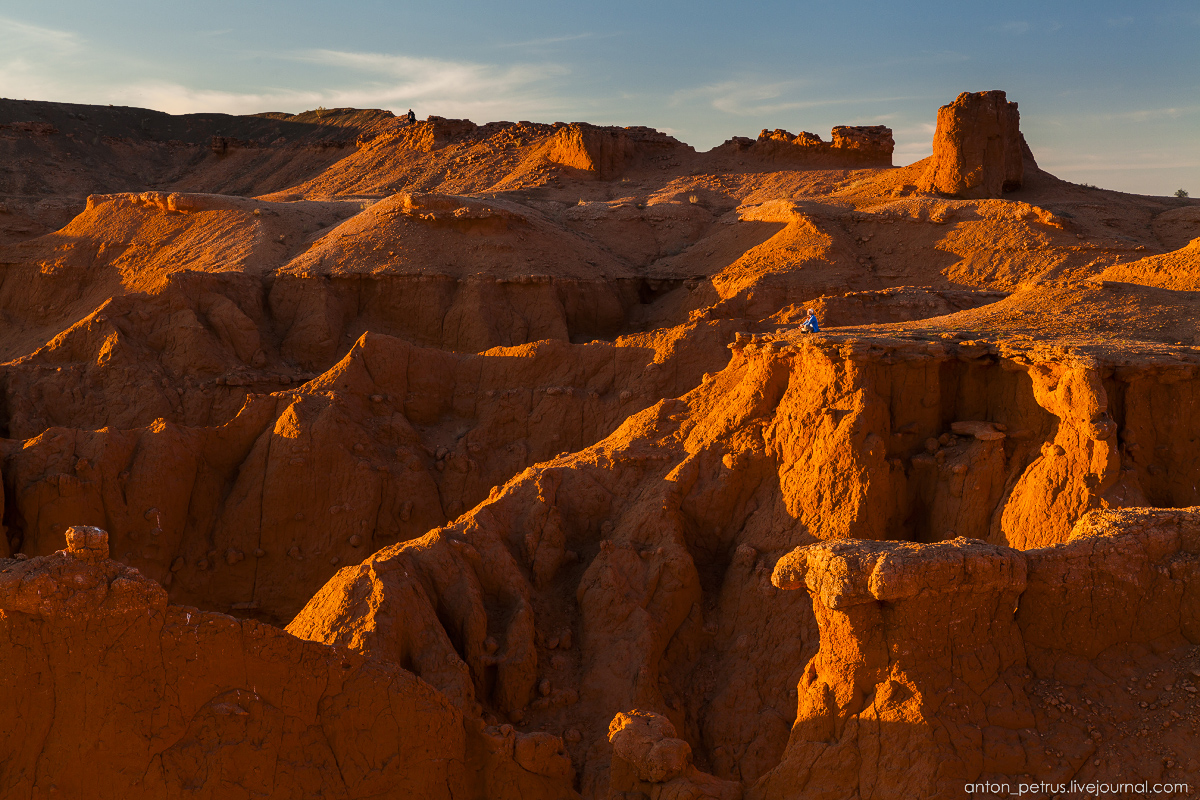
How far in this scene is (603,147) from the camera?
43.8 meters

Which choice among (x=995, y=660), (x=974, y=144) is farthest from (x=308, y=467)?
(x=974, y=144)

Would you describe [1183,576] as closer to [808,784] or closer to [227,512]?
[808,784]

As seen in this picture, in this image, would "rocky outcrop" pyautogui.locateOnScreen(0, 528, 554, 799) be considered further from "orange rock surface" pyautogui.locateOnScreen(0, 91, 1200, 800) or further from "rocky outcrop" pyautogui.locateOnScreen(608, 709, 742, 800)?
"rocky outcrop" pyautogui.locateOnScreen(608, 709, 742, 800)

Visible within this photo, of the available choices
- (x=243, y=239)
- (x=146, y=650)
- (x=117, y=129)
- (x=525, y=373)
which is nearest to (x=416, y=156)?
(x=243, y=239)

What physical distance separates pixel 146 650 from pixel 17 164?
53.7 m

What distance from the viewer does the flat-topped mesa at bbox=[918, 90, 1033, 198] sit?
3356 centimetres

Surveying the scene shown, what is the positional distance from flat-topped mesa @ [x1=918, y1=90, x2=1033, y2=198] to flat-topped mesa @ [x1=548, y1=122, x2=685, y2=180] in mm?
14640

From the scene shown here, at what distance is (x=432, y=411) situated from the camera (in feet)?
64.1

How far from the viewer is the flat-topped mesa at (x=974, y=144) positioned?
33.6 metres

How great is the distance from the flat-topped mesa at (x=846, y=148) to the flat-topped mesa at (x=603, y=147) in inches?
241

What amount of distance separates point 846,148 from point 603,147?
10057 mm

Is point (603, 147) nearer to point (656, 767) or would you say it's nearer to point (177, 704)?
point (656, 767)

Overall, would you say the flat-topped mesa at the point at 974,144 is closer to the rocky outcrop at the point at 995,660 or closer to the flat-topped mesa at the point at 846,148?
the flat-topped mesa at the point at 846,148

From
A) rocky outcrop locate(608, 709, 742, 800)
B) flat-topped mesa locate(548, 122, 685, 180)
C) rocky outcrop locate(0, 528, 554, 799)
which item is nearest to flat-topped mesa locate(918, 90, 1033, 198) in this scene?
flat-topped mesa locate(548, 122, 685, 180)
